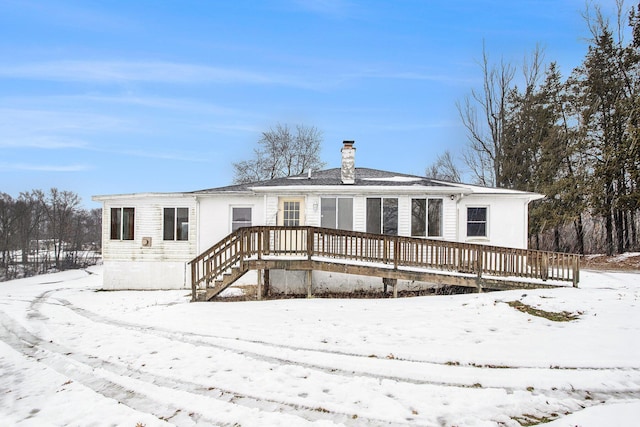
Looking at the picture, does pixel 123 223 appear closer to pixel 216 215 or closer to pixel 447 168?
pixel 216 215

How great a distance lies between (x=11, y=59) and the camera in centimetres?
2027

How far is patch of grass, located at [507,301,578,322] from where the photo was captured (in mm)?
8500

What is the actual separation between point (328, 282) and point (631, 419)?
10.2 metres

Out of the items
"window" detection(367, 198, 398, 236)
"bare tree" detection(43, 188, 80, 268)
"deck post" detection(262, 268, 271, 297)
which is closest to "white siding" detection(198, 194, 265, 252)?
"deck post" detection(262, 268, 271, 297)

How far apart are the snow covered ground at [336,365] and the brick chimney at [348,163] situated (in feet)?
18.3

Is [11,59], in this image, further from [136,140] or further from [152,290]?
[152,290]

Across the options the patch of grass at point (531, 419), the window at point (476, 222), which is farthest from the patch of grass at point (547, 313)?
the window at point (476, 222)

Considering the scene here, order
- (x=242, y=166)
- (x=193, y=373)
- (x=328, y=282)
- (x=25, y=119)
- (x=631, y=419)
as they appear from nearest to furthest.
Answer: (x=631, y=419) < (x=193, y=373) < (x=328, y=282) < (x=25, y=119) < (x=242, y=166)

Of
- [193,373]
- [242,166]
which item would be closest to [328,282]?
[193,373]

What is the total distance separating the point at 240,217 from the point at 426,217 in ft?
23.9

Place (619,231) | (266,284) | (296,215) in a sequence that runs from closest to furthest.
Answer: (266,284)
(296,215)
(619,231)

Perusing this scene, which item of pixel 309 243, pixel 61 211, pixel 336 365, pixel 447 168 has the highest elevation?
pixel 447 168

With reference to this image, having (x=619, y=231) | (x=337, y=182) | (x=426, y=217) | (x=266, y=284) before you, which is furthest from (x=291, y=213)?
(x=619, y=231)

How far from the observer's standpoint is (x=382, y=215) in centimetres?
1404
